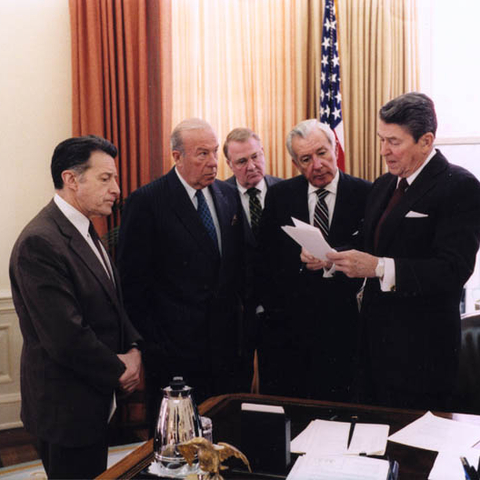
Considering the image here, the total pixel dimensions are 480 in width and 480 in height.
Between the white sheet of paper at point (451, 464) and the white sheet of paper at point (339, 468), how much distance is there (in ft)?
0.40

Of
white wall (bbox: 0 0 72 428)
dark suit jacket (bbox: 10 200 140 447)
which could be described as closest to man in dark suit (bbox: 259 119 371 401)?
dark suit jacket (bbox: 10 200 140 447)

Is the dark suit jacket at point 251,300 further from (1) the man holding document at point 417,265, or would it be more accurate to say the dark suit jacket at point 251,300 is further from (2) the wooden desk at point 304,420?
(2) the wooden desk at point 304,420

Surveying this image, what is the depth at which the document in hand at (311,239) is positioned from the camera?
2352 millimetres

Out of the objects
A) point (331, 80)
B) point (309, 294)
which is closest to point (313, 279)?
point (309, 294)

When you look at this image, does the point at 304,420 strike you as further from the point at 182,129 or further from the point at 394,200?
the point at 182,129

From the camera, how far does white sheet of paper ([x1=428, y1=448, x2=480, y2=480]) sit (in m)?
1.39

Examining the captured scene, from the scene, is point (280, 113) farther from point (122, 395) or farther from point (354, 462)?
point (354, 462)

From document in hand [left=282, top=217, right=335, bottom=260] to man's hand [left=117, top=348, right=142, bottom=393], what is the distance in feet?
2.54

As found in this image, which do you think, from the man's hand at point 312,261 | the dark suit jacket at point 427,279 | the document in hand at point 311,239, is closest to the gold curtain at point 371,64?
the man's hand at point 312,261

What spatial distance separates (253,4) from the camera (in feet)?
15.0

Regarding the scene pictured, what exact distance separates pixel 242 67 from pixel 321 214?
83.2 inches

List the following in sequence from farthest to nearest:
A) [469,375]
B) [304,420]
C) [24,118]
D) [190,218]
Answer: [24,118] → [190,218] → [469,375] → [304,420]

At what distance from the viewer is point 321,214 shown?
2.88m

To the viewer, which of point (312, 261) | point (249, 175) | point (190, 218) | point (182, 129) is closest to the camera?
point (312, 261)
